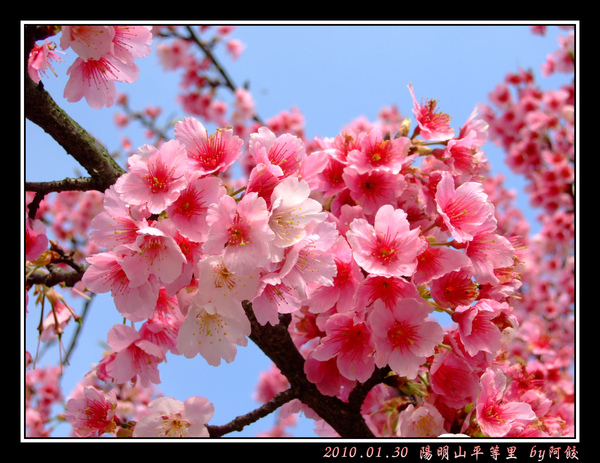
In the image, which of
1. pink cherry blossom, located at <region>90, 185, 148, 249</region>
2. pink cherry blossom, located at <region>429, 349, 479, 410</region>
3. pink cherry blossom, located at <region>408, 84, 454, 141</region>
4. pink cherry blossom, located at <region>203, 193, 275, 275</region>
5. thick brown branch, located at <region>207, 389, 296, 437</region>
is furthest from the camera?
pink cherry blossom, located at <region>408, 84, 454, 141</region>

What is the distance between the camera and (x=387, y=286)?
4.63 ft

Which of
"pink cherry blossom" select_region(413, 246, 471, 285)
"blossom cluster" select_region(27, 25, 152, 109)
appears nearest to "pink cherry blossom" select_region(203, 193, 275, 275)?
"pink cherry blossom" select_region(413, 246, 471, 285)

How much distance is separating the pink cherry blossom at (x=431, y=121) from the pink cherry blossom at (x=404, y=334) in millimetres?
792

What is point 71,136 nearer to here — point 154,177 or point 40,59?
point 40,59

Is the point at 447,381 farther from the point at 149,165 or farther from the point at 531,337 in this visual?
the point at 531,337

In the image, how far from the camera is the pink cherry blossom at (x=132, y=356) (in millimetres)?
1590

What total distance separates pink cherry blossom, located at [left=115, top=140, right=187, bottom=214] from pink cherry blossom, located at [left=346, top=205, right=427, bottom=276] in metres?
0.56

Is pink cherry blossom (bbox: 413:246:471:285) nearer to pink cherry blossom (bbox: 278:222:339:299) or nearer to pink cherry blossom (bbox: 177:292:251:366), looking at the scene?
pink cherry blossom (bbox: 278:222:339:299)

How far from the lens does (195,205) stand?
1.29 m

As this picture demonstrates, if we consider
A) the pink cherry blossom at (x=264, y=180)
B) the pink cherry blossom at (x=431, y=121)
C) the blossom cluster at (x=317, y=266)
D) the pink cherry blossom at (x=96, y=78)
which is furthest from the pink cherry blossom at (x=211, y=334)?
the pink cherry blossom at (x=431, y=121)

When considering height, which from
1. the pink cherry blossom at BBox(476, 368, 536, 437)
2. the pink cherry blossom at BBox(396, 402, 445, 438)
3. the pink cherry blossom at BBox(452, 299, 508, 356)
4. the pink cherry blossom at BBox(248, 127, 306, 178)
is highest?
the pink cherry blossom at BBox(248, 127, 306, 178)

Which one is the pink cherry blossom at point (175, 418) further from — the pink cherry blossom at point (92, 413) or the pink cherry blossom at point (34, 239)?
the pink cherry blossom at point (34, 239)

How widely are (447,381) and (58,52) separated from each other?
1.84 metres

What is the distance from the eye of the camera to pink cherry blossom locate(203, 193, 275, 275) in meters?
1.18
